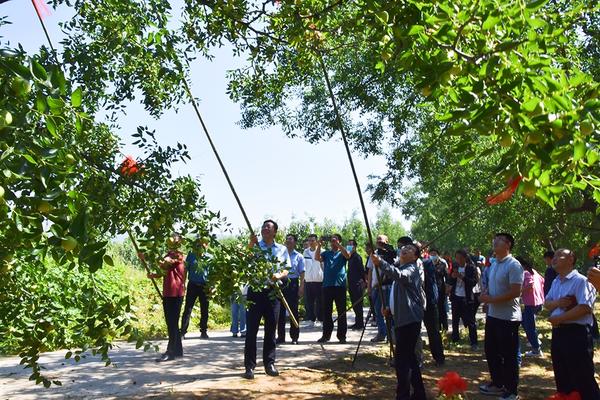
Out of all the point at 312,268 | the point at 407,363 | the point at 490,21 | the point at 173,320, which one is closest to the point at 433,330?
the point at 407,363

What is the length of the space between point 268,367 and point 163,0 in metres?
4.87

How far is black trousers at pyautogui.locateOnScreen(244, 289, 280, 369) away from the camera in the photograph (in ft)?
26.0

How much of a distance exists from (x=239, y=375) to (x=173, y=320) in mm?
1507

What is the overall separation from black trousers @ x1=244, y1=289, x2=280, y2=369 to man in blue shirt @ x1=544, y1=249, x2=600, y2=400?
11.2 feet

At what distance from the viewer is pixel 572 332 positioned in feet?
19.0

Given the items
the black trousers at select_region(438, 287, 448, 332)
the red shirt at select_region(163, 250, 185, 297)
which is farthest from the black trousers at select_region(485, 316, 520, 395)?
the black trousers at select_region(438, 287, 448, 332)

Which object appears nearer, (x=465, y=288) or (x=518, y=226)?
(x=465, y=288)

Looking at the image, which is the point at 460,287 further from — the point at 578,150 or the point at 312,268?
the point at 578,150

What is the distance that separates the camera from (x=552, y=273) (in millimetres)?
10344

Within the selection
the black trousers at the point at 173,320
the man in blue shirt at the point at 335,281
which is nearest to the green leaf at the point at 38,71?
the black trousers at the point at 173,320

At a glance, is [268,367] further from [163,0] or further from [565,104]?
[565,104]

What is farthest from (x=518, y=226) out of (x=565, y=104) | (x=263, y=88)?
(x=565, y=104)

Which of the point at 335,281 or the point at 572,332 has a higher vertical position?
the point at 335,281

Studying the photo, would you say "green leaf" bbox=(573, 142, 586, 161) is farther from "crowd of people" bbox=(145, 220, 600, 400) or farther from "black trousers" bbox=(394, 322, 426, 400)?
"black trousers" bbox=(394, 322, 426, 400)
